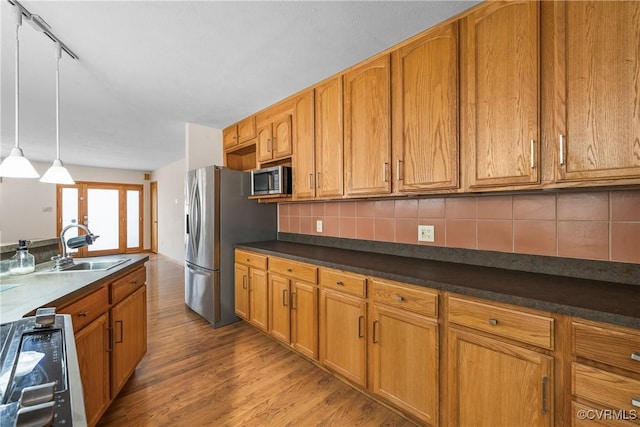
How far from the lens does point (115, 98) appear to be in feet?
8.87

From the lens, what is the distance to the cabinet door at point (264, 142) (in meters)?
2.84

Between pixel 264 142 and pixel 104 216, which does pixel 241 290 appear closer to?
pixel 264 142

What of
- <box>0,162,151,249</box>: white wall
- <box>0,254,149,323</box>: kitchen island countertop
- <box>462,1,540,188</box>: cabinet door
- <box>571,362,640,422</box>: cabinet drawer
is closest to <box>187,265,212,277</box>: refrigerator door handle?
<box>0,254,149,323</box>: kitchen island countertop

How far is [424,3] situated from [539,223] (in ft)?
4.60

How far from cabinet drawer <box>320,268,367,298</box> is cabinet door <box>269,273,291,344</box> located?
1.52ft

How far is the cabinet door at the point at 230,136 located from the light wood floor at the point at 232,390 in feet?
7.38

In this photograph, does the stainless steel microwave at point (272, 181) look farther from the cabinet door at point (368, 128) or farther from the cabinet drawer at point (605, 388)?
the cabinet drawer at point (605, 388)

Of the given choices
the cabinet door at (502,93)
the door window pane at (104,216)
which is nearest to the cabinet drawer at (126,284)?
the cabinet door at (502,93)

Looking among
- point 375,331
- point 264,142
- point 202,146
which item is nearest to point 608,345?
point 375,331

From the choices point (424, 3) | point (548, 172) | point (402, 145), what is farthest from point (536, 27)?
point (402, 145)

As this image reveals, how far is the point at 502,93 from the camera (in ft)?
4.62

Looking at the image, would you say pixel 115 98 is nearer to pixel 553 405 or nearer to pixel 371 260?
pixel 371 260

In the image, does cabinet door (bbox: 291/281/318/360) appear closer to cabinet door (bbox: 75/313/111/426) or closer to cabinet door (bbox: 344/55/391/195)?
cabinet door (bbox: 344/55/391/195)

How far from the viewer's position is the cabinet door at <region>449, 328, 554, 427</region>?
1.09 m
